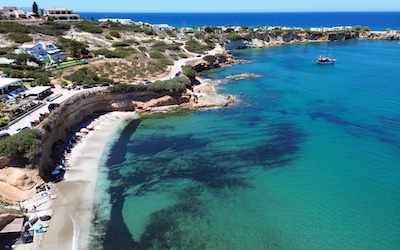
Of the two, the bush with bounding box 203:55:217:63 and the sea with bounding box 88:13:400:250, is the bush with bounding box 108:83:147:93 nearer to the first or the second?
the sea with bounding box 88:13:400:250

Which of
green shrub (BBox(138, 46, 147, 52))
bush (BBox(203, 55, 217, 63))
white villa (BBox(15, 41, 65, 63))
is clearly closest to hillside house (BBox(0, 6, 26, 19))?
green shrub (BBox(138, 46, 147, 52))

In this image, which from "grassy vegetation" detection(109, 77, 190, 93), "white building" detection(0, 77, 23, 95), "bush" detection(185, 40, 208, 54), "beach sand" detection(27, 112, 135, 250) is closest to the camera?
"beach sand" detection(27, 112, 135, 250)

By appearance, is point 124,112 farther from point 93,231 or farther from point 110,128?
point 93,231

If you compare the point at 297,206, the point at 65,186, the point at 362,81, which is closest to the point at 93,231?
the point at 65,186

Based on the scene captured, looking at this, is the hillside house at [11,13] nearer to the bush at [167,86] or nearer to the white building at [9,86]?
the white building at [9,86]

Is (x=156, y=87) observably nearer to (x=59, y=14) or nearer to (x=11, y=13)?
(x=11, y=13)

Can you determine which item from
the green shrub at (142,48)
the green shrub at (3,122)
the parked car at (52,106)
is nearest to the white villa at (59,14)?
the green shrub at (142,48)
